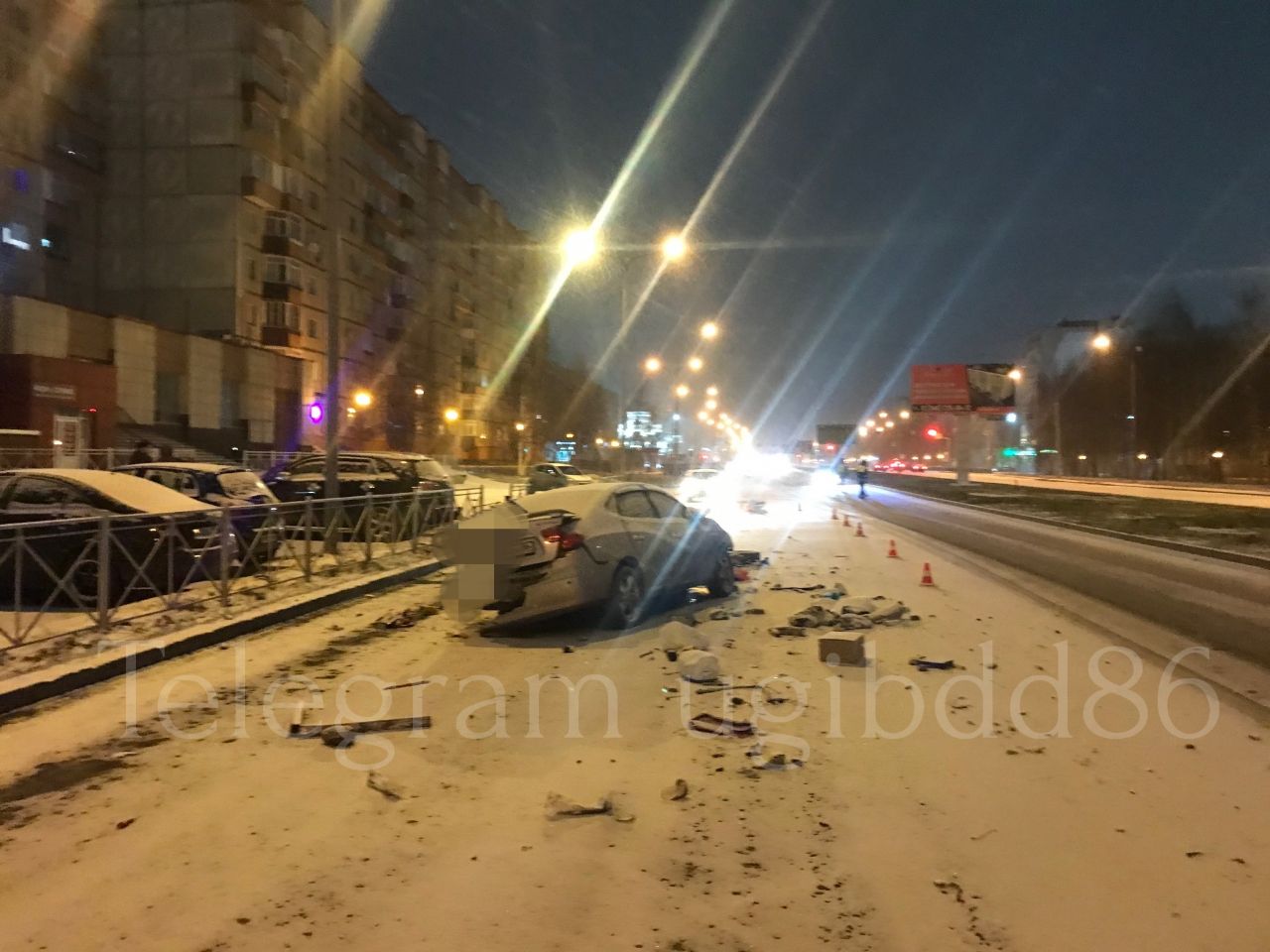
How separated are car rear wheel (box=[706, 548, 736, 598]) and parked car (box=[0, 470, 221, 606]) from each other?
5667mm

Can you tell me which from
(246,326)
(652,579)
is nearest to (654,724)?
(652,579)

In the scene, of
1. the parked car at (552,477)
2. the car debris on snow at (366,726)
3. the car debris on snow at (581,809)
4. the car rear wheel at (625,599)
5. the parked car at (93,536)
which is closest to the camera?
the car debris on snow at (581,809)

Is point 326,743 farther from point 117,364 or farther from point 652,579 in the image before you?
point 117,364

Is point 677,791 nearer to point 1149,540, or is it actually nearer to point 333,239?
point 333,239

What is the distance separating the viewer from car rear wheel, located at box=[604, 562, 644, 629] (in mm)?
9930

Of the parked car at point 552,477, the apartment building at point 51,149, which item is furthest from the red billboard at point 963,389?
the apartment building at point 51,149

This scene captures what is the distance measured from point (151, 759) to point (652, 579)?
580cm

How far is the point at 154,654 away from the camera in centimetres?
841

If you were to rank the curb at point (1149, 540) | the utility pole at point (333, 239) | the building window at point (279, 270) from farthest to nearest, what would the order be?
the building window at point (279, 270) → the curb at point (1149, 540) → the utility pole at point (333, 239)

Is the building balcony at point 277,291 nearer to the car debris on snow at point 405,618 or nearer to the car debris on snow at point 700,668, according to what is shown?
the car debris on snow at point 405,618

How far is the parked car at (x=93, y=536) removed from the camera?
8297 mm

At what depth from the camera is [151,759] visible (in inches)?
228

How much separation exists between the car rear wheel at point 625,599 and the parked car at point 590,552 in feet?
0.03

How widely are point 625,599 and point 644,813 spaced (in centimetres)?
513
